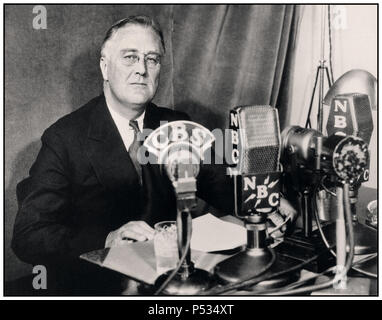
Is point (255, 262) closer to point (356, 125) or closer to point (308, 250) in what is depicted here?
point (308, 250)

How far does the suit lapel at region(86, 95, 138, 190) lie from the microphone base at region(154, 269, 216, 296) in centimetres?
67

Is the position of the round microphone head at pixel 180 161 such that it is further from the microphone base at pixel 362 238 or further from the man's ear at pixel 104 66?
the man's ear at pixel 104 66

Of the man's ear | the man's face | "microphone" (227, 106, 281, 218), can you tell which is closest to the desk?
"microphone" (227, 106, 281, 218)

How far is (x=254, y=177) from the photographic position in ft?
3.67

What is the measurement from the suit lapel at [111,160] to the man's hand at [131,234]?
371 mm

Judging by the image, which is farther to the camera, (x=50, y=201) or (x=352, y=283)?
(x=50, y=201)

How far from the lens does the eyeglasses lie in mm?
1780

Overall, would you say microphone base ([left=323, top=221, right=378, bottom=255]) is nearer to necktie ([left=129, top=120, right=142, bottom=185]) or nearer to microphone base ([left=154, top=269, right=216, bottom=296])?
microphone base ([left=154, top=269, right=216, bottom=296])

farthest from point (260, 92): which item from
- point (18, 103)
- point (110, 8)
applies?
point (18, 103)

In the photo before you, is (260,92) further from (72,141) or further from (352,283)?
(352,283)

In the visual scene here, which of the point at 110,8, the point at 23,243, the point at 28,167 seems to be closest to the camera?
the point at 23,243

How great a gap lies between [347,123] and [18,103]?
1.21m

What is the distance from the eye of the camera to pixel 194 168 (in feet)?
3.51

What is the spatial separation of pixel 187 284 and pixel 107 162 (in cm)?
76
